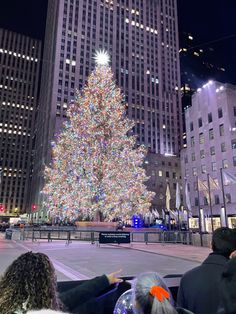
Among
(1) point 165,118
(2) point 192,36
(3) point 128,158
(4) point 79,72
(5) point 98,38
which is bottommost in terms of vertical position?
(3) point 128,158

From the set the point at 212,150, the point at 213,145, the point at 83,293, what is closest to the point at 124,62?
the point at 213,145

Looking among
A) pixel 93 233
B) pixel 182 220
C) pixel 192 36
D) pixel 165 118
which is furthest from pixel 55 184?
pixel 192 36

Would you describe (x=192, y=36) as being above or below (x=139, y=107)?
above

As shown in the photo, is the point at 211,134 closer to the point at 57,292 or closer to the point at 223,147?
the point at 223,147

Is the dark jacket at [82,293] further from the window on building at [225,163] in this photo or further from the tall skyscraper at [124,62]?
the tall skyscraper at [124,62]

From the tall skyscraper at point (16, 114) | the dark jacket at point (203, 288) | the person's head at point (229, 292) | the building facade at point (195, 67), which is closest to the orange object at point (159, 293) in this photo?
the person's head at point (229, 292)

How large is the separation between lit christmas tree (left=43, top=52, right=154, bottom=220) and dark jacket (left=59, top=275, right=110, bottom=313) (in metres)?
25.4

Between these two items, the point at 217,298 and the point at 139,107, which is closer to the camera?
the point at 217,298

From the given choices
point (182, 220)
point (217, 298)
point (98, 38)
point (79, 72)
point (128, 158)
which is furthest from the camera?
point (98, 38)

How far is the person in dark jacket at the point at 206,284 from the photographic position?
321cm

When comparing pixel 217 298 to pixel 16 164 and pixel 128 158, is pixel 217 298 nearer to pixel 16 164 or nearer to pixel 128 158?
pixel 128 158

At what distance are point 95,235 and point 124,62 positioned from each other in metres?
103

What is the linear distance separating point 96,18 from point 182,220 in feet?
311

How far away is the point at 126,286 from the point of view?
3.69m
